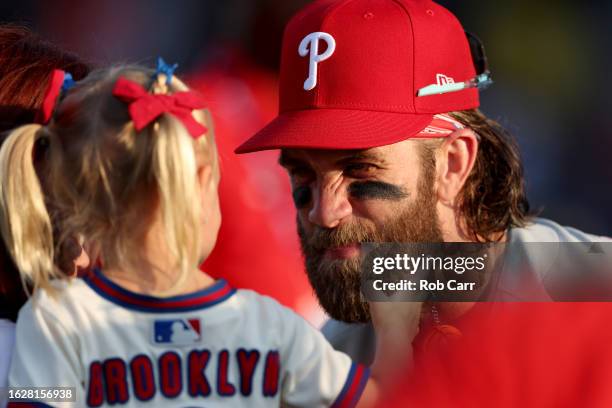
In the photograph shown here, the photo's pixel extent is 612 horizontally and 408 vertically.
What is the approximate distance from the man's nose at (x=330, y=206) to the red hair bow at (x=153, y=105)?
73 cm

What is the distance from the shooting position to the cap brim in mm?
2211

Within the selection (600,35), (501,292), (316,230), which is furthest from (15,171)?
(600,35)

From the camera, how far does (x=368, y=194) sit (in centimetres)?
226

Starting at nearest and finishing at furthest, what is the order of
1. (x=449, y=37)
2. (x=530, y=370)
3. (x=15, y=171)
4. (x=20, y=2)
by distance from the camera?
(x=15, y=171), (x=530, y=370), (x=449, y=37), (x=20, y=2)

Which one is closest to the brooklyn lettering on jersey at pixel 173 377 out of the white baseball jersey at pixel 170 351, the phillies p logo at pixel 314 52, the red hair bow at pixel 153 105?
the white baseball jersey at pixel 170 351

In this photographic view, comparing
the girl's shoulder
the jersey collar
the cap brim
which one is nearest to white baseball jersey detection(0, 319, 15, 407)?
the girl's shoulder

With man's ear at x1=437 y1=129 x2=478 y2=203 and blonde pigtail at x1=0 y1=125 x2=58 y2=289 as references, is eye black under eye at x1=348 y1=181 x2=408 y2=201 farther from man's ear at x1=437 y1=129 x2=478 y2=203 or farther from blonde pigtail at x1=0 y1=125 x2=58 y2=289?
blonde pigtail at x1=0 y1=125 x2=58 y2=289

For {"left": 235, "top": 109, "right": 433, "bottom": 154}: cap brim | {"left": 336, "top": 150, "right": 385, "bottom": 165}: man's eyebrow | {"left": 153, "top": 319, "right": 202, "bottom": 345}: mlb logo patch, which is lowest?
{"left": 153, "top": 319, "right": 202, "bottom": 345}: mlb logo patch

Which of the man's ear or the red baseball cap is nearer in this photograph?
the red baseball cap

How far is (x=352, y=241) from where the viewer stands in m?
2.25

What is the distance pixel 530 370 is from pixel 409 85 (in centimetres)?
89

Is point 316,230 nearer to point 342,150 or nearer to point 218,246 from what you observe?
point 342,150

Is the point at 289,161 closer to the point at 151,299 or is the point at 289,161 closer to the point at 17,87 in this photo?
the point at 17,87

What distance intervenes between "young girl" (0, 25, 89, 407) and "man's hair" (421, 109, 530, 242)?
109 cm
